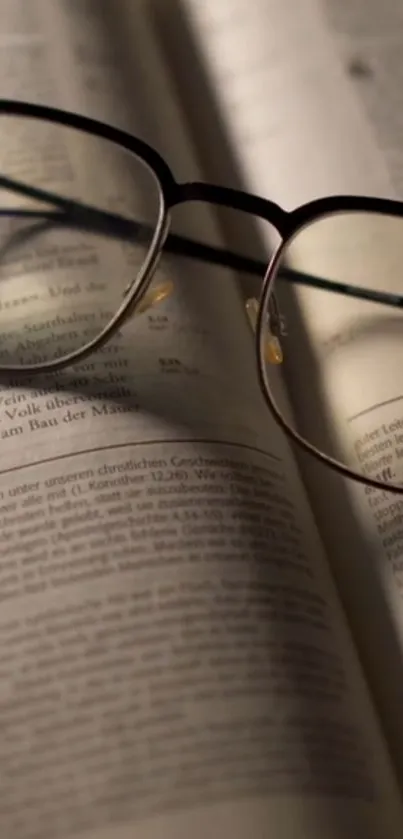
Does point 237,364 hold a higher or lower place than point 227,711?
higher

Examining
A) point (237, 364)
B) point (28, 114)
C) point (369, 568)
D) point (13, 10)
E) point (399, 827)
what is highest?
point (13, 10)

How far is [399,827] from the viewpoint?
0.41 metres

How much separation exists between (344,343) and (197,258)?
0.08 m

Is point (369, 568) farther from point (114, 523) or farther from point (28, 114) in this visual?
point (28, 114)

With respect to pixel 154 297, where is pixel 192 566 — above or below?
below

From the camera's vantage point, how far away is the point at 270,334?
0.51 metres

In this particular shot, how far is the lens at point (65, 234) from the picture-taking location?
50 centimetres

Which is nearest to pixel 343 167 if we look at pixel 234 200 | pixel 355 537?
pixel 234 200

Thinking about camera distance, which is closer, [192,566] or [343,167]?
[192,566]

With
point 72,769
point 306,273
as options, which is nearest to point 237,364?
point 306,273

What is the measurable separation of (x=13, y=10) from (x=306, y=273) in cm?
21

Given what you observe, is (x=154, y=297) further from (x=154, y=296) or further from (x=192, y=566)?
(x=192, y=566)

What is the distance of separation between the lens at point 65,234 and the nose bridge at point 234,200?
14 millimetres

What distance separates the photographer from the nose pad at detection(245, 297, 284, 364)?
1.66 ft
